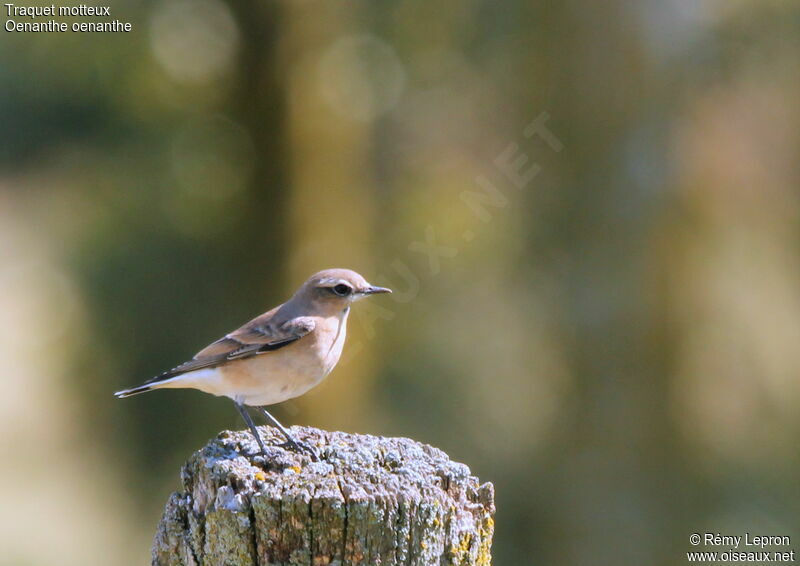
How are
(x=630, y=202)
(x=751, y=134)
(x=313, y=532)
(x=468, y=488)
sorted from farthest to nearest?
(x=751, y=134) < (x=630, y=202) < (x=468, y=488) < (x=313, y=532)

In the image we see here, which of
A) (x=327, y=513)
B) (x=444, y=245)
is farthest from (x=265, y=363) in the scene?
(x=444, y=245)

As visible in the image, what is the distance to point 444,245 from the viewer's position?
11.0 metres

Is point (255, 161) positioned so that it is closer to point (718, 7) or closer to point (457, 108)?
point (457, 108)

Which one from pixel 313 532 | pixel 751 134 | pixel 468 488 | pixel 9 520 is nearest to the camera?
pixel 313 532

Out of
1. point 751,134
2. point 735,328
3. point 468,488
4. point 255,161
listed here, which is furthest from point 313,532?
point 751,134

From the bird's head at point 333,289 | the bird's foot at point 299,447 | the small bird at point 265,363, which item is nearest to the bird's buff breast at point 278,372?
the small bird at point 265,363

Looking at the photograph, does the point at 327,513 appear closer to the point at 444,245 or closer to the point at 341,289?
the point at 341,289

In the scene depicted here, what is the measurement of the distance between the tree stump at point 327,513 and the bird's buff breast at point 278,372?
4.41 feet

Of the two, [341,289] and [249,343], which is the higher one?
[341,289]

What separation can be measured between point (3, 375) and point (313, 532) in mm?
8009

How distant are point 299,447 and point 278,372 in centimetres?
115

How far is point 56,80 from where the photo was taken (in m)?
9.90

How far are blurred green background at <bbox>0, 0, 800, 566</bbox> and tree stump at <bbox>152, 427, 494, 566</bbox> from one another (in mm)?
5477

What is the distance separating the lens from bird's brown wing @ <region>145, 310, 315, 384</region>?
5344mm
